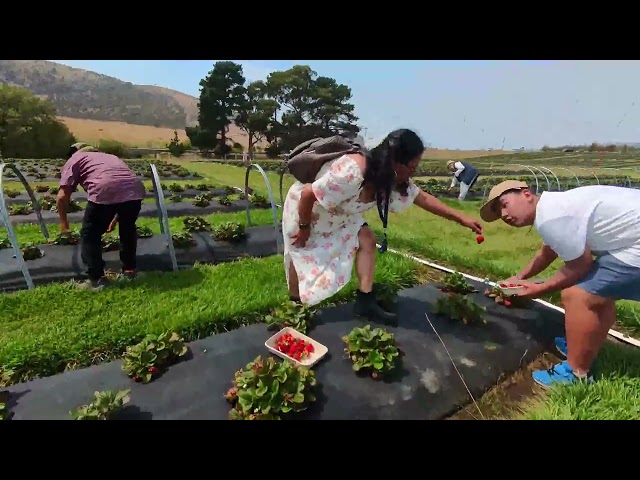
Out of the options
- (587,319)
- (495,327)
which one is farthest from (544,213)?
(495,327)

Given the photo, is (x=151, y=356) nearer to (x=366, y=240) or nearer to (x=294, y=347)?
(x=294, y=347)

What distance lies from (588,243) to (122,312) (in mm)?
3848

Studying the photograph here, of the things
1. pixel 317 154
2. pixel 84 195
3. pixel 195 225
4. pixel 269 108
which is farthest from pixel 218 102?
pixel 317 154

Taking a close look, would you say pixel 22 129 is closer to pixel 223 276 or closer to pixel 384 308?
pixel 223 276

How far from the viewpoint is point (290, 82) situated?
63.4 ft

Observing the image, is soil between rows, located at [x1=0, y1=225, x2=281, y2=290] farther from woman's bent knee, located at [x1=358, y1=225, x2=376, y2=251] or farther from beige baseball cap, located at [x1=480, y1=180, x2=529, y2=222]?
beige baseball cap, located at [x1=480, y1=180, x2=529, y2=222]

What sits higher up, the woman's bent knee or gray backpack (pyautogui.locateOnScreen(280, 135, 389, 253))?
gray backpack (pyautogui.locateOnScreen(280, 135, 389, 253))

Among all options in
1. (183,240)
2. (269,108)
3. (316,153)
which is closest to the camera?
(316,153)

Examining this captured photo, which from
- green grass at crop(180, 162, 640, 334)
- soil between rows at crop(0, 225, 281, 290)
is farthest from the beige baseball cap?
soil between rows at crop(0, 225, 281, 290)

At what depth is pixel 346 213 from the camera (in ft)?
9.14

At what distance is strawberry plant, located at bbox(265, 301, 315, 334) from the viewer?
2956mm

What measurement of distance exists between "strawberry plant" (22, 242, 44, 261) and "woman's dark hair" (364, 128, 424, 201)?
13.8 ft

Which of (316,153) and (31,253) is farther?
(31,253)

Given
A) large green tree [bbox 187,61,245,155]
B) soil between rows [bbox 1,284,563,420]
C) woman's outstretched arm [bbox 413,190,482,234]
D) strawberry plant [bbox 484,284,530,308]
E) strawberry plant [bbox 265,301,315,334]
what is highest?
large green tree [bbox 187,61,245,155]
